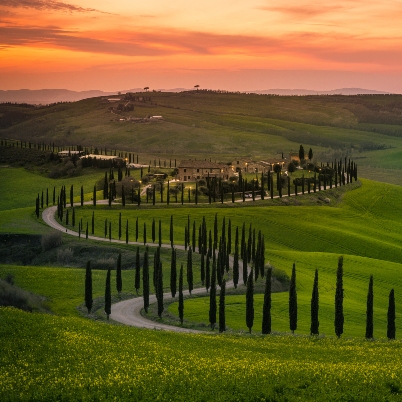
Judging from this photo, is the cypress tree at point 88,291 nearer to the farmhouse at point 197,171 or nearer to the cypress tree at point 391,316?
the cypress tree at point 391,316

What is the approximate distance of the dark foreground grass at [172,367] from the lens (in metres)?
Result: 34.9

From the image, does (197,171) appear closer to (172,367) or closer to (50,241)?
(50,241)

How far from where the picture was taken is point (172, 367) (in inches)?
1537

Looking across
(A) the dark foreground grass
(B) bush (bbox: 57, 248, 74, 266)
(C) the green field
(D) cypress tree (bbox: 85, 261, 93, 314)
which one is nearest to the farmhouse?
(C) the green field

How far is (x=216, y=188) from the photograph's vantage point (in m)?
152

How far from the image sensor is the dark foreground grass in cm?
3491

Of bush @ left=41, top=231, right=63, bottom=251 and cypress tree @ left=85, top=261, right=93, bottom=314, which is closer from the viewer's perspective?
cypress tree @ left=85, top=261, right=93, bottom=314

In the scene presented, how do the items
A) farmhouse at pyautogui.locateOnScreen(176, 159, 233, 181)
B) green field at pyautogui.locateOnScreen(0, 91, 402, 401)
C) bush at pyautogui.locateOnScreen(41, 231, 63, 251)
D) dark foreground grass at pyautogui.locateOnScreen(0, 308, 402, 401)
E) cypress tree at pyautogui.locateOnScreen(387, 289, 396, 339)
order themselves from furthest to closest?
1. farmhouse at pyautogui.locateOnScreen(176, 159, 233, 181)
2. bush at pyautogui.locateOnScreen(41, 231, 63, 251)
3. cypress tree at pyautogui.locateOnScreen(387, 289, 396, 339)
4. green field at pyautogui.locateOnScreen(0, 91, 402, 401)
5. dark foreground grass at pyautogui.locateOnScreen(0, 308, 402, 401)

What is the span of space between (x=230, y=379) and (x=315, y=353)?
12049mm

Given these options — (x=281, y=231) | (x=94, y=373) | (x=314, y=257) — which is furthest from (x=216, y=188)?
(x=94, y=373)

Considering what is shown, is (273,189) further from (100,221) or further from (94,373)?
(94,373)

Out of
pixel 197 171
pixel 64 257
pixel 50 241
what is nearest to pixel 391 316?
pixel 64 257

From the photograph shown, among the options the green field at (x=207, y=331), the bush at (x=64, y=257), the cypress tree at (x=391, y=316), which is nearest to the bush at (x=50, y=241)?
the green field at (x=207, y=331)

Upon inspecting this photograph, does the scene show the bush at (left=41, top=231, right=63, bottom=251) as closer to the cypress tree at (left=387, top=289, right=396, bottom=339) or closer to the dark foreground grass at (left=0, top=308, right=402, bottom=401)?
the dark foreground grass at (left=0, top=308, right=402, bottom=401)
